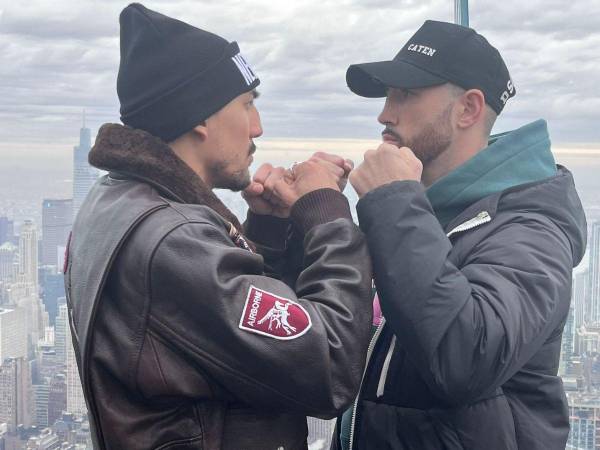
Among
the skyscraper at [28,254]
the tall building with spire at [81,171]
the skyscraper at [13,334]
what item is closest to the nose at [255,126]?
the tall building with spire at [81,171]

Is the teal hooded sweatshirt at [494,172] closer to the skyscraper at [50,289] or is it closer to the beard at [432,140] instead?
the beard at [432,140]

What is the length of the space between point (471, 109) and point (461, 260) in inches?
19.7

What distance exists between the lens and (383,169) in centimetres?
167

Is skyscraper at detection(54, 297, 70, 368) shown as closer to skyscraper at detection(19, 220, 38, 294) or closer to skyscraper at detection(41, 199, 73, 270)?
skyscraper at detection(41, 199, 73, 270)

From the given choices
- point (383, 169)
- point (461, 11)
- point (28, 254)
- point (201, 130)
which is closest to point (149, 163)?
point (201, 130)

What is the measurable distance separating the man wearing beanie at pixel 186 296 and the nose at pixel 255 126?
118mm

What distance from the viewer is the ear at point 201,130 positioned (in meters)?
1.67

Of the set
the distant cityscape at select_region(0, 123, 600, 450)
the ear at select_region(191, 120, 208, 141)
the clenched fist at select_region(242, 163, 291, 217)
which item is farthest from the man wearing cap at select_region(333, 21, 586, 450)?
the distant cityscape at select_region(0, 123, 600, 450)

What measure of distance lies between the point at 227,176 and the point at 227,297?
0.42 meters

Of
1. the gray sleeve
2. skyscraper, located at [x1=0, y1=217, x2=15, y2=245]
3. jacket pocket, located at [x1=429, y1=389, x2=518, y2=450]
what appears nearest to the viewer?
the gray sleeve

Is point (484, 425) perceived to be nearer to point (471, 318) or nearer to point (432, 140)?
point (471, 318)

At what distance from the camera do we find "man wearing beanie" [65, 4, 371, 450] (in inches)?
54.2

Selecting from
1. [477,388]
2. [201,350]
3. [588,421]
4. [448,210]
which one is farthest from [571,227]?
[588,421]

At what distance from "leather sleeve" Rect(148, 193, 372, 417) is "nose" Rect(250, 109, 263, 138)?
369 mm
